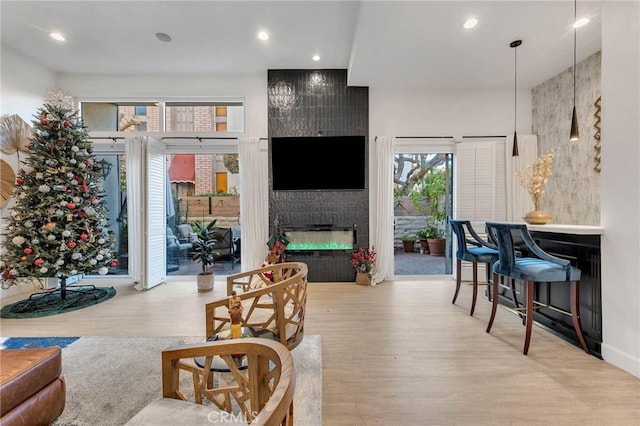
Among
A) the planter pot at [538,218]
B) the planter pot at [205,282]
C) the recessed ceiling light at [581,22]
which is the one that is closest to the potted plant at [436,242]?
the planter pot at [538,218]

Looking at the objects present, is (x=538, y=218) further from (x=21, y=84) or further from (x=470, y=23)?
(x=21, y=84)

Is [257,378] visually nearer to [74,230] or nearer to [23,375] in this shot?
[23,375]

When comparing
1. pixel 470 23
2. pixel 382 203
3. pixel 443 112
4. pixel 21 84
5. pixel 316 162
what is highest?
pixel 470 23

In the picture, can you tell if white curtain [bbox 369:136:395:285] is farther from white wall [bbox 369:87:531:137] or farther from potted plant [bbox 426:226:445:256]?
potted plant [bbox 426:226:445:256]

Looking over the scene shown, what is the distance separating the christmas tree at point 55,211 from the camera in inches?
130

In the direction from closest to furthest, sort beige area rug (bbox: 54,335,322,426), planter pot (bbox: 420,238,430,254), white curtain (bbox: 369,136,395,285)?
beige area rug (bbox: 54,335,322,426), white curtain (bbox: 369,136,395,285), planter pot (bbox: 420,238,430,254)

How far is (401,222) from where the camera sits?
737 cm

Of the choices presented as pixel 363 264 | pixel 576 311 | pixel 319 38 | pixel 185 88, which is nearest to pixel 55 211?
pixel 185 88

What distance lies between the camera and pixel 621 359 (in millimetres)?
2064

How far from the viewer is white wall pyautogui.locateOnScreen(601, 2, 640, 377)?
79.5 inches

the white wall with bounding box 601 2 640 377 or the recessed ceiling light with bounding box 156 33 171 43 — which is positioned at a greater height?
the recessed ceiling light with bounding box 156 33 171 43

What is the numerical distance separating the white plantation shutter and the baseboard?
7.71 ft

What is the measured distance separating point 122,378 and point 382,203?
380 centimetres

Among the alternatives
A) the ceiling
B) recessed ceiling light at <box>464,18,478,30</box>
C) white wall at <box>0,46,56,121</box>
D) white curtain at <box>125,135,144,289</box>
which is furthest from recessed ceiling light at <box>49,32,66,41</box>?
recessed ceiling light at <box>464,18,478,30</box>
